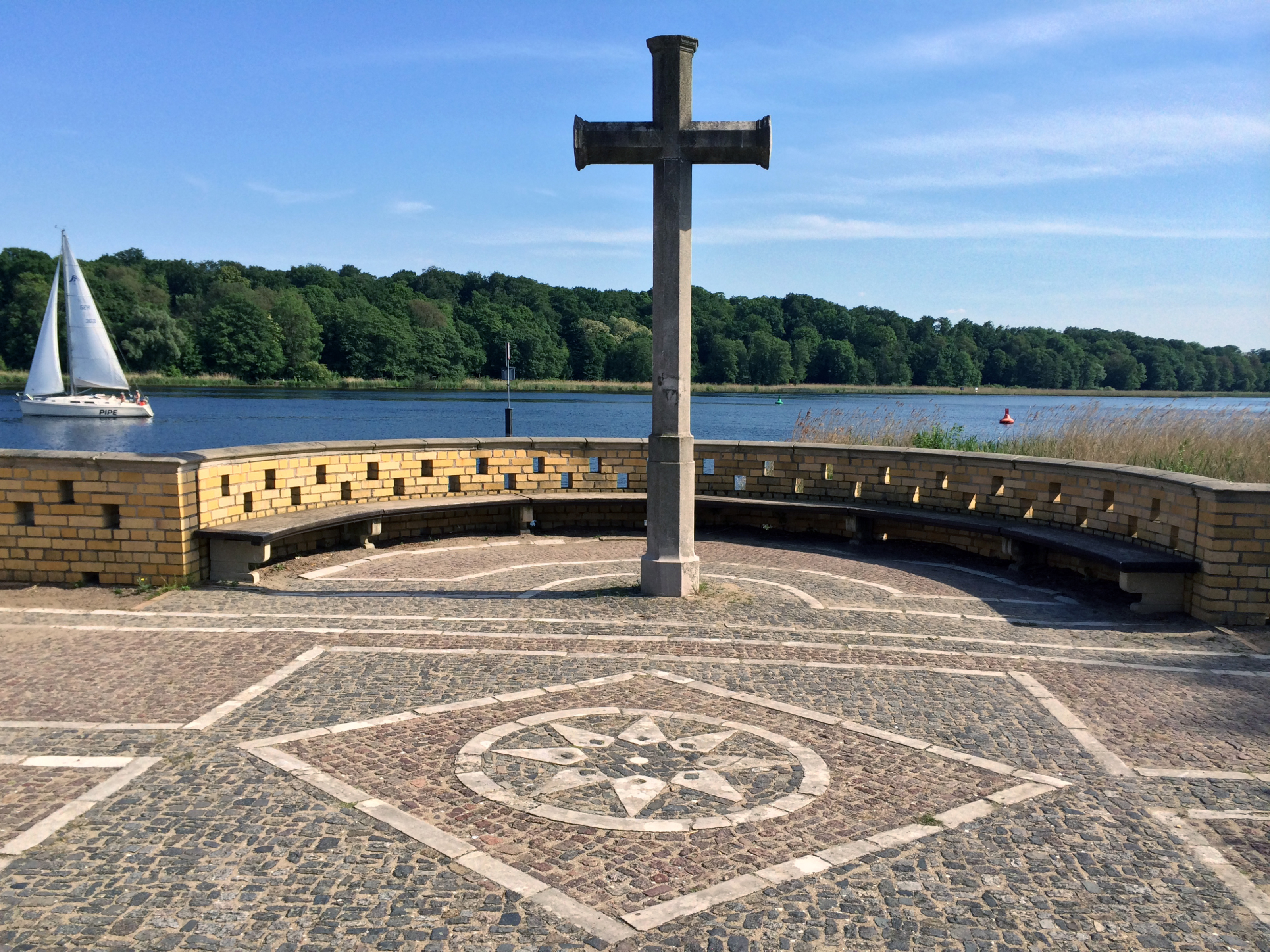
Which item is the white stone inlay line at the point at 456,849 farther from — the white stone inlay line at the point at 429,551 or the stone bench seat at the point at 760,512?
the white stone inlay line at the point at 429,551

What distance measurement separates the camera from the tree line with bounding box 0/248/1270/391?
87188mm

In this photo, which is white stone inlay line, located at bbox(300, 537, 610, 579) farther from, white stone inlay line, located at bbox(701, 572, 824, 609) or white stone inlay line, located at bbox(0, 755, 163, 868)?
white stone inlay line, located at bbox(0, 755, 163, 868)

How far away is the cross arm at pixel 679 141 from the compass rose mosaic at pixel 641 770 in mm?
5359

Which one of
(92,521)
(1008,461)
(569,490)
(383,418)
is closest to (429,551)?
(569,490)

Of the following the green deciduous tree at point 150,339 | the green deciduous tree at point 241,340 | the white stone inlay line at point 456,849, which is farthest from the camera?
the green deciduous tree at point 241,340

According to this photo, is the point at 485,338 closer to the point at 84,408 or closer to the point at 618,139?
the point at 84,408

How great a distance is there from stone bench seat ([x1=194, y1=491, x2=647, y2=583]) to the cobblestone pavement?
0.88 meters

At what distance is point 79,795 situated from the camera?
4.61 m

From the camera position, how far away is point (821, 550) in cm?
1237

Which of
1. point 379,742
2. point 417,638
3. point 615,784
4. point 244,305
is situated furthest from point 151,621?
A: point 244,305

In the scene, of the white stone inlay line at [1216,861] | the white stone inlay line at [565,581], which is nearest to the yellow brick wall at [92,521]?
the white stone inlay line at [565,581]

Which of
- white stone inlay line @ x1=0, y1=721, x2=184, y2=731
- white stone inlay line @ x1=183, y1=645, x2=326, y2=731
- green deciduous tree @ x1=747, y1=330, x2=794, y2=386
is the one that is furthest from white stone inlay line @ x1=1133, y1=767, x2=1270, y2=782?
green deciduous tree @ x1=747, y1=330, x2=794, y2=386

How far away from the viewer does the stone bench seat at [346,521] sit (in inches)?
380

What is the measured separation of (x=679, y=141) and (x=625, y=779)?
6142 millimetres
